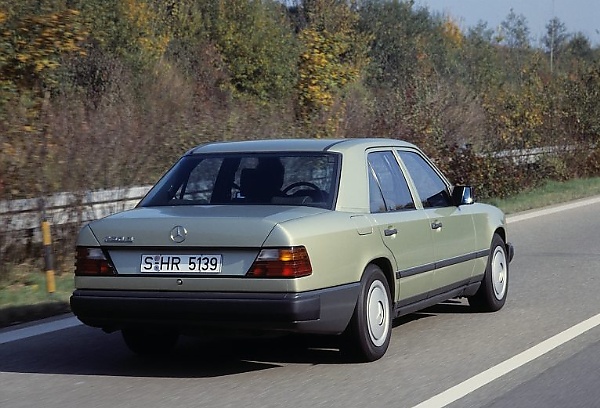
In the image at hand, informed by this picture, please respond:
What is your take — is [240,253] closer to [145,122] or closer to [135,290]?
[135,290]

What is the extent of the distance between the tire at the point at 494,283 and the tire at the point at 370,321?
209 cm

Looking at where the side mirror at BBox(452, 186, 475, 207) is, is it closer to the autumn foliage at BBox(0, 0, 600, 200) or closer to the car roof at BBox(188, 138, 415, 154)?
the car roof at BBox(188, 138, 415, 154)

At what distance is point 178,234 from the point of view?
6957 mm

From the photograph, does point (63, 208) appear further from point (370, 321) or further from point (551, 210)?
point (551, 210)

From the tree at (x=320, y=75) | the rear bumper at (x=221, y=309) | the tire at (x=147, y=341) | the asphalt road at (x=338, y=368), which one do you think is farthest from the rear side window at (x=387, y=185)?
the tree at (x=320, y=75)

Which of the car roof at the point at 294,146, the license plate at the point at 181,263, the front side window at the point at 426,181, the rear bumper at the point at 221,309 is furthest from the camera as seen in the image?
the front side window at the point at 426,181

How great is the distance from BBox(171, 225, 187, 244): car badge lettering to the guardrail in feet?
18.0

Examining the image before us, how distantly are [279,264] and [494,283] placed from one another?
3.56m

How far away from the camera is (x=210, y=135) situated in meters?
17.0

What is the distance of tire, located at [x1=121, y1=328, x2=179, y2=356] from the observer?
791 cm

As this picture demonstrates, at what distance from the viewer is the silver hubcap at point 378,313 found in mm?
7488

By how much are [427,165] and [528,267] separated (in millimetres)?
4310

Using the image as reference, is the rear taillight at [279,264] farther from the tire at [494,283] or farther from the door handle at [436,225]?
the tire at [494,283]

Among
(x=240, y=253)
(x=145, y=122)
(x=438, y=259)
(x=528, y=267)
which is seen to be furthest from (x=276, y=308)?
(x=145, y=122)
